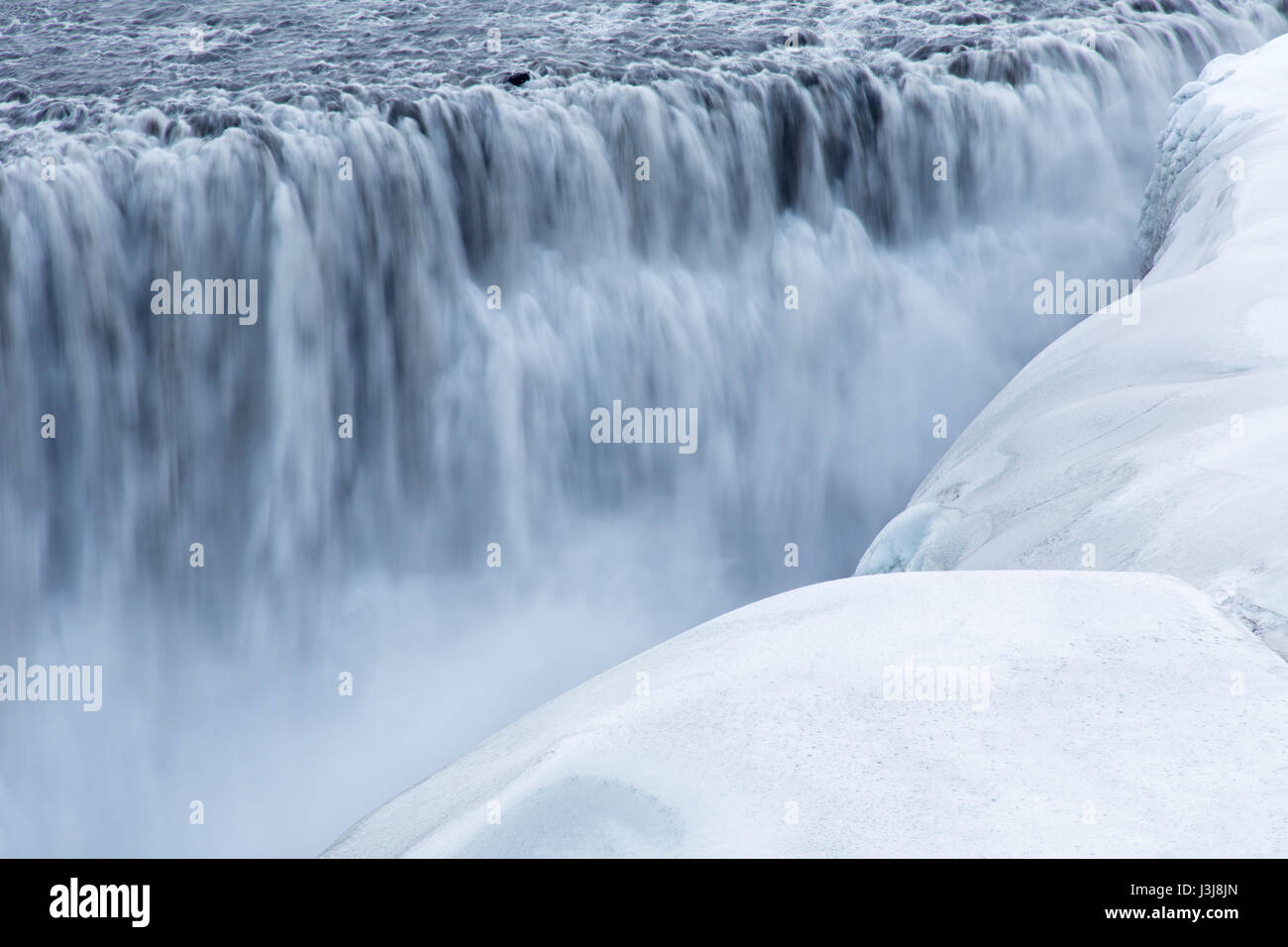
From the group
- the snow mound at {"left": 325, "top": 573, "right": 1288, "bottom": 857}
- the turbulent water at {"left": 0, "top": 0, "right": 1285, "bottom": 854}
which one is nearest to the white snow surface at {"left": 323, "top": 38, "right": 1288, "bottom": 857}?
the snow mound at {"left": 325, "top": 573, "right": 1288, "bottom": 857}

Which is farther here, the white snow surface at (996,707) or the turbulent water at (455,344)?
the turbulent water at (455,344)

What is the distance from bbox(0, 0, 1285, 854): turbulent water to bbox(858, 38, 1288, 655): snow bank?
2.85 metres

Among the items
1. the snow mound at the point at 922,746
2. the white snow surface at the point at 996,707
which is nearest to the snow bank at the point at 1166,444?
the white snow surface at the point at 996,707

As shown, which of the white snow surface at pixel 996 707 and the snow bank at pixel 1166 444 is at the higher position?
the snow bank at pixel 1166 444

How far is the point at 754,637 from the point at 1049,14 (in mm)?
7909

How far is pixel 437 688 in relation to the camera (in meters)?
7.02

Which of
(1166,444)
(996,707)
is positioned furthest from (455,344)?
(996,707)

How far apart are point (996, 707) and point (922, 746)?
199 millimetres

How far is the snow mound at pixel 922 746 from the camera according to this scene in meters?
1.92

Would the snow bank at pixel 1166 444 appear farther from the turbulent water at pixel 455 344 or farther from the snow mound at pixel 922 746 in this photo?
the turbulent water at pixel 455 344

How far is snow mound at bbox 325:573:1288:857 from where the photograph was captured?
6.29 ft

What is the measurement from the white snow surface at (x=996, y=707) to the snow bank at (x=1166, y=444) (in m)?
0.01

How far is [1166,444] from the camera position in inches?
133

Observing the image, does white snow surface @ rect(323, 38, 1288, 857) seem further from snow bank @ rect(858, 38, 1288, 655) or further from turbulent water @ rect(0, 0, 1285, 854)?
turbulent water @ rect(0, 0, 1285, 854)
